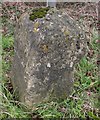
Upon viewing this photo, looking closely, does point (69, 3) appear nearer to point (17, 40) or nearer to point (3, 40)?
point (3, 40)

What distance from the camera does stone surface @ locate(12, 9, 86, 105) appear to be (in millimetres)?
3285

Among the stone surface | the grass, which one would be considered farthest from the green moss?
the grass

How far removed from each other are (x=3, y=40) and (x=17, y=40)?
1.65m

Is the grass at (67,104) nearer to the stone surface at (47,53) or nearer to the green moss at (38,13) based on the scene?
the stone surface at (47,53)

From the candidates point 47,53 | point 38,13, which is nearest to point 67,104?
point 47,53

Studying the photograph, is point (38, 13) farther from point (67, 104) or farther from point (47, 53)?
point (67, 104)

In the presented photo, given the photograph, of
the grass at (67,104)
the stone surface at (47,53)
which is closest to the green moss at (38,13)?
the stone surface at (47,53)

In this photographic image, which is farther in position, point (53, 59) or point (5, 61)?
point (5, 61)

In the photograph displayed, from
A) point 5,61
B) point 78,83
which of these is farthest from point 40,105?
point 5,61

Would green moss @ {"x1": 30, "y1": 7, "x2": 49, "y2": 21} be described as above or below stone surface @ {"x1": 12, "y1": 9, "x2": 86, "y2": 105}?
above

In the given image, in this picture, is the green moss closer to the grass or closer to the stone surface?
the stone surface

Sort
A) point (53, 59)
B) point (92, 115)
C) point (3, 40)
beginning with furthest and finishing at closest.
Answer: point (3, 40) < point (92, 115) < point (53, 59)

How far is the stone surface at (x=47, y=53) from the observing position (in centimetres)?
329

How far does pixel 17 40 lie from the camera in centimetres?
360
